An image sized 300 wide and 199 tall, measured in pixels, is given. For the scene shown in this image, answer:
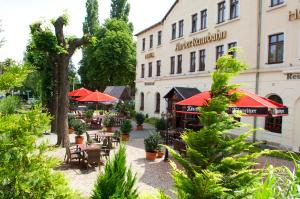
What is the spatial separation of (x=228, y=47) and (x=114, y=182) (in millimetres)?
17855

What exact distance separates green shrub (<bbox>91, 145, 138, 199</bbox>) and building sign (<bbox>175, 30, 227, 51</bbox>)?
17.8 m

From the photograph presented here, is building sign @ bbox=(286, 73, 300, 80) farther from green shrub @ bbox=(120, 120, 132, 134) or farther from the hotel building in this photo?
green shrub @ bbox=(120, 120, 132, 134)

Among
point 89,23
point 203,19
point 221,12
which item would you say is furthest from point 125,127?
point 89,23

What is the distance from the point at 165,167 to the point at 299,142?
743 centimetres

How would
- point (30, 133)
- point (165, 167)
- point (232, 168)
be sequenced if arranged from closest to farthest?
point (30, 133) < point (232, 168) < point (165, 167)

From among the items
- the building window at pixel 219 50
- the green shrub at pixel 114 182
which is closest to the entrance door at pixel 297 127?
the building window at pixel 219 50

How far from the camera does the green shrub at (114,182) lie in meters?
4.69

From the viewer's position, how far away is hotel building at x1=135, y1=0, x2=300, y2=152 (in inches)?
640

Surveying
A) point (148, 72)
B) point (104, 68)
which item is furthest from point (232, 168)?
point (104, 68)

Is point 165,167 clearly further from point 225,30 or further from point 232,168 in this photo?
point 225,30

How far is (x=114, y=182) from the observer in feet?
15.4

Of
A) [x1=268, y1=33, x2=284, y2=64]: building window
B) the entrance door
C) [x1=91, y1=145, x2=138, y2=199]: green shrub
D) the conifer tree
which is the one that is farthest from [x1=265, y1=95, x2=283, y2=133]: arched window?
[x1=91, y1=145, x2=138, y2=199]: green shrub

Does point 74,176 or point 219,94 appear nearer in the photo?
point 219,94

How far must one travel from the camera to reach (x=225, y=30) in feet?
69.3
